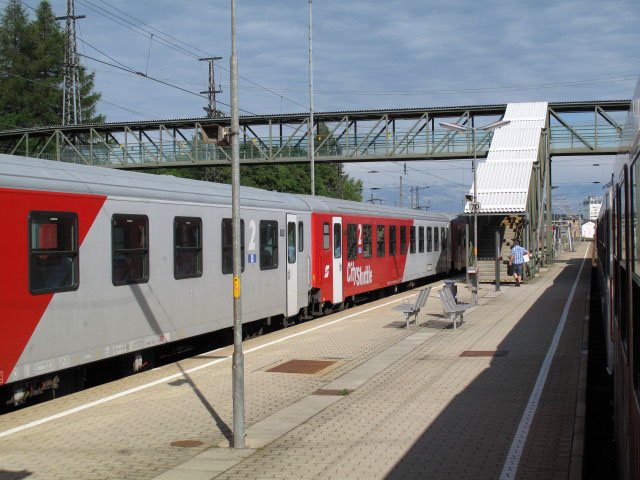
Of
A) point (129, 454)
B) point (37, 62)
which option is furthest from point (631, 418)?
point (37, 62)

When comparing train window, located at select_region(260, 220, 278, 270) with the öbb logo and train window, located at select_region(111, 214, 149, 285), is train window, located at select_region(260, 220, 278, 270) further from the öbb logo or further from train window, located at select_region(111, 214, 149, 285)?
the öbb logo

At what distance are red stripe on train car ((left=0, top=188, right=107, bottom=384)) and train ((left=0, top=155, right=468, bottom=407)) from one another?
1cm

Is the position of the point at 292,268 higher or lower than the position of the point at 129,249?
lower

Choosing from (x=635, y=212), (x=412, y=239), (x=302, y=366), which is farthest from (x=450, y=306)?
(x=635, y=212)

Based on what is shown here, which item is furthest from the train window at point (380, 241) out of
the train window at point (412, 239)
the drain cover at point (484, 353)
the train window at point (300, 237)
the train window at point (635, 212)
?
the train window at point (635, 212)

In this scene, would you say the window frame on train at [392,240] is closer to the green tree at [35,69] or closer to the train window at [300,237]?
the train window at [300,237]

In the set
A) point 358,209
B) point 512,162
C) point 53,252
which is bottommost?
point 53,252

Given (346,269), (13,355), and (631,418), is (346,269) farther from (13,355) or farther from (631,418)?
(631,418)

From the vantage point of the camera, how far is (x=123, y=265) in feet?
35.8

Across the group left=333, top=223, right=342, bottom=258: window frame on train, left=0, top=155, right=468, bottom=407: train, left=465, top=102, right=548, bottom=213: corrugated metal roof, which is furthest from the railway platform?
left=465, top=102, right=548, bottom=213: corrugated metal roof

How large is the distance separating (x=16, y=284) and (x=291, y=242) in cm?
909

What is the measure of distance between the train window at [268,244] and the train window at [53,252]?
6158 millimetres

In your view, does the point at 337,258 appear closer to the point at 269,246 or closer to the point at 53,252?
the point at 269,246

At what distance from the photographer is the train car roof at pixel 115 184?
9008 mm
